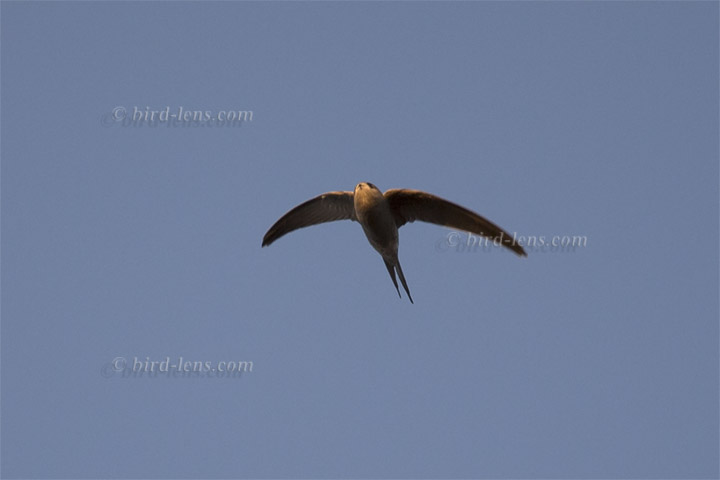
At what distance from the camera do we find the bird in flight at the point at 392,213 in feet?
68.9

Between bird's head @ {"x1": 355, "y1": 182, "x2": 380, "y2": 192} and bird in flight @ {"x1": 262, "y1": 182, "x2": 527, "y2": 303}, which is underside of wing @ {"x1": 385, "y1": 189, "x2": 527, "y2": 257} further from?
bird's head @ {"x1": 355, "y1": 182, "x2": 380, "y2": 192}

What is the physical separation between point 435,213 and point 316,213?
271cm

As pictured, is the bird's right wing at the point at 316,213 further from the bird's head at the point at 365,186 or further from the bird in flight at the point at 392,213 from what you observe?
the bird's head at the point at 365,186

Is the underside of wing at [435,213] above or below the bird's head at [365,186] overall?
below

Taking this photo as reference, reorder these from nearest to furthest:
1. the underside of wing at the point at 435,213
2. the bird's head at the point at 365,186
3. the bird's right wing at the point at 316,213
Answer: the underside of wing at the point at 435,213, the bird's head at the point at 365,186, the bird's right wing at the point at 316,213

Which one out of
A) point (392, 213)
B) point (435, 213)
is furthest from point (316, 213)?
point (435, 213)

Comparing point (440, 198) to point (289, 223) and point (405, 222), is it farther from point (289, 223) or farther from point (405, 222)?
point (289, 223)

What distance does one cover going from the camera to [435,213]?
71.4 ft

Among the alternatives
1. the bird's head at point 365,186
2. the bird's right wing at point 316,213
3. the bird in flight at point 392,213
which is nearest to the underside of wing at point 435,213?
the bird in flight at point 392,213

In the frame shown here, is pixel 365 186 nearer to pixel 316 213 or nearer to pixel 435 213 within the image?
pixel 435 213

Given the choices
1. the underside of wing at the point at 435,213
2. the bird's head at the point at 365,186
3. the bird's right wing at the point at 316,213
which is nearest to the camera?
the underside of wing at the point at 435,213

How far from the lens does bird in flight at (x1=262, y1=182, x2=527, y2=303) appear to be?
2102 cm

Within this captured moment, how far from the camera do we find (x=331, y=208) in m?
22.8

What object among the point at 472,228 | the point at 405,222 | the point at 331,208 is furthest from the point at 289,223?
the point at 472,228
